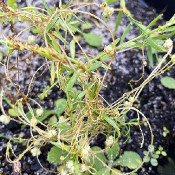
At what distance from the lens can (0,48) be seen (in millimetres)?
1115

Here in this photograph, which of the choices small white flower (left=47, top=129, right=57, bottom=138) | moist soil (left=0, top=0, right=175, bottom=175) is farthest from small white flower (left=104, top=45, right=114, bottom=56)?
moist soil (left=0, top=0, right=175, bottom=175)

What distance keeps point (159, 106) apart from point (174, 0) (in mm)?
662

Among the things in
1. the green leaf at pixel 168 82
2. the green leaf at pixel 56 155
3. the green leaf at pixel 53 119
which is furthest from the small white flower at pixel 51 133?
the green leaf at pixel 168 82

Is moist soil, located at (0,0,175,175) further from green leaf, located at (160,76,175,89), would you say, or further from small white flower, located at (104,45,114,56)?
small white flower, located at (104,45,114,56)

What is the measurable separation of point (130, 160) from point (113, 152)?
0.09 m

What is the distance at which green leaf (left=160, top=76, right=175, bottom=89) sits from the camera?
1026 millimetres

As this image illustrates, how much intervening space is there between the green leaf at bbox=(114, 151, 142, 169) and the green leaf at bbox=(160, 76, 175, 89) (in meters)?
0.40

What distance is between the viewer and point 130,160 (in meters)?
0.82

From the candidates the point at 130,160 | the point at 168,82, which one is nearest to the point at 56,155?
the point at 130,160

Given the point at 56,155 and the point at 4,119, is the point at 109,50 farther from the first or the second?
the point at 4,119

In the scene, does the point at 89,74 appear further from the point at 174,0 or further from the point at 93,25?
the point at 174,0

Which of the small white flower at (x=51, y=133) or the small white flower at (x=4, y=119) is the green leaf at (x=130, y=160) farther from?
the small white flower at (x=4, y=119)

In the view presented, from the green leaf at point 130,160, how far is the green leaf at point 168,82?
40cm

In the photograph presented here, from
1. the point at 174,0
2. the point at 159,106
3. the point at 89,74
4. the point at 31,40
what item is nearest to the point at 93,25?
the point at 174,0
